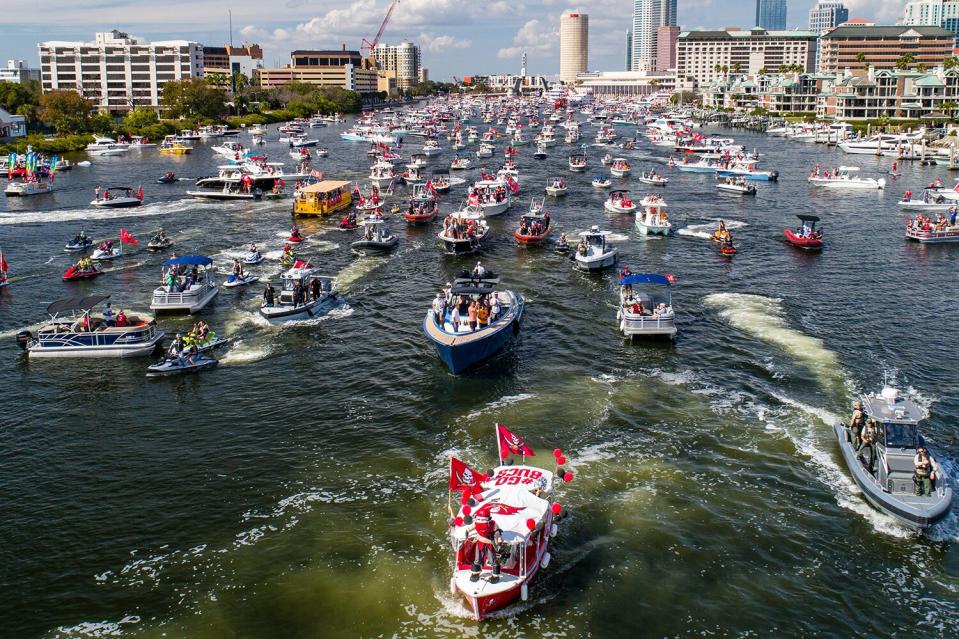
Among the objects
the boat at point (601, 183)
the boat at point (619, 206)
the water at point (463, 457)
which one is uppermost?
the boat at point (601, 183)

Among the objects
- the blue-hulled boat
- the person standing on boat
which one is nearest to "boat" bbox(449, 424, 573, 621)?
the person standing on boat

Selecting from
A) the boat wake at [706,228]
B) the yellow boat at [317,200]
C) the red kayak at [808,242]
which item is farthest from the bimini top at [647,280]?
the yellow boat at [317,200]

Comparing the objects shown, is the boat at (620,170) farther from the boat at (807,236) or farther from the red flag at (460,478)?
the red flag at (460,478)

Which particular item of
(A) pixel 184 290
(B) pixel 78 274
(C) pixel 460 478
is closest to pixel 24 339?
(A) pixel 184 290

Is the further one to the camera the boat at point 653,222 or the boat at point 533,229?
the boat at point 653,222

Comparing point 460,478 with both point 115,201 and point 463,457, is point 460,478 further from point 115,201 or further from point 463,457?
point 115,201

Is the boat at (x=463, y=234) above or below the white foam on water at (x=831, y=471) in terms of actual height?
above

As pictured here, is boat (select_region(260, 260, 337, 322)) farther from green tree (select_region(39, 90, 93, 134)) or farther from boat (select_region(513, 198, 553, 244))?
green tree (select_region(39, 90, 93, 134))
